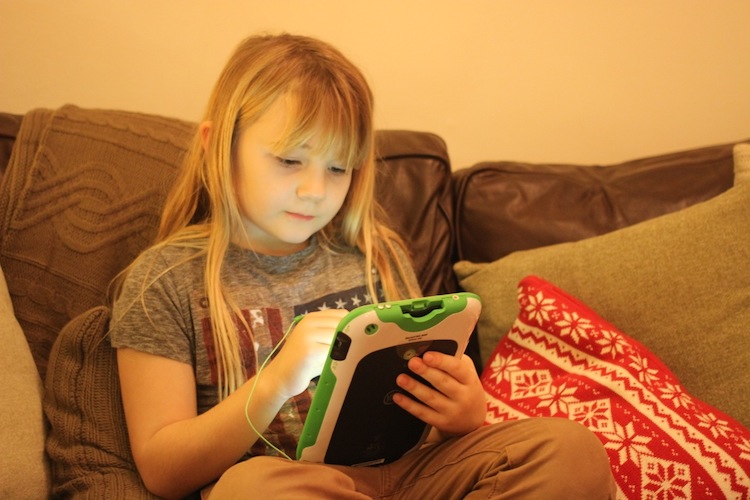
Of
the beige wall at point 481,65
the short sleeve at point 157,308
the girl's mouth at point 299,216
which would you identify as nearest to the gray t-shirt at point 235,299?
the short sleeve at point 157,308

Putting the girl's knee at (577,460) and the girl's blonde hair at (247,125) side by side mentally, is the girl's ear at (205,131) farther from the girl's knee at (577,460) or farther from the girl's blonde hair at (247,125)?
the girl's knee at (577,460)

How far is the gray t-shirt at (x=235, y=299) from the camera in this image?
1.04 meters

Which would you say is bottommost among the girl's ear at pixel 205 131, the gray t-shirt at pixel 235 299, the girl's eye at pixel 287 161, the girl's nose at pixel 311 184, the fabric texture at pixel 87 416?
the fabric texture at pixel 87 416

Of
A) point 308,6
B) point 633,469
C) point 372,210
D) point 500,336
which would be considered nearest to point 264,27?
point 308,6

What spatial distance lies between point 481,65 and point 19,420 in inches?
48.0

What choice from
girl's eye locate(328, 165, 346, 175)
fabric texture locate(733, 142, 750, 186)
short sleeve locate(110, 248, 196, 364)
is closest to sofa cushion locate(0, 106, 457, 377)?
short sleeve locate(110, 248, 196, 364)

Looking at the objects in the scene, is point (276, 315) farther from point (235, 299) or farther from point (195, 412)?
point (195, 412)

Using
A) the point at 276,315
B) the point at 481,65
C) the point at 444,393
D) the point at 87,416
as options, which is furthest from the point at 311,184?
the point at 481,65

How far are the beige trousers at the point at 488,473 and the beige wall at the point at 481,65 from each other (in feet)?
3.12

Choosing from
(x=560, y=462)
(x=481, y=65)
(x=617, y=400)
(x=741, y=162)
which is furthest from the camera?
(x=481, y=65)

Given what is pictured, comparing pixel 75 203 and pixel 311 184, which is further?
pixel 75 203

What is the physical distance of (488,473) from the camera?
87 cm

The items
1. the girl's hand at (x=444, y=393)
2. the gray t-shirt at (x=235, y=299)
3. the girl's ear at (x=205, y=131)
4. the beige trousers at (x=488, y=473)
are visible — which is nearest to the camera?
the beige trousers at (x=488, y=473)

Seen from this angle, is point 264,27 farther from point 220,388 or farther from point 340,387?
point 340,387
